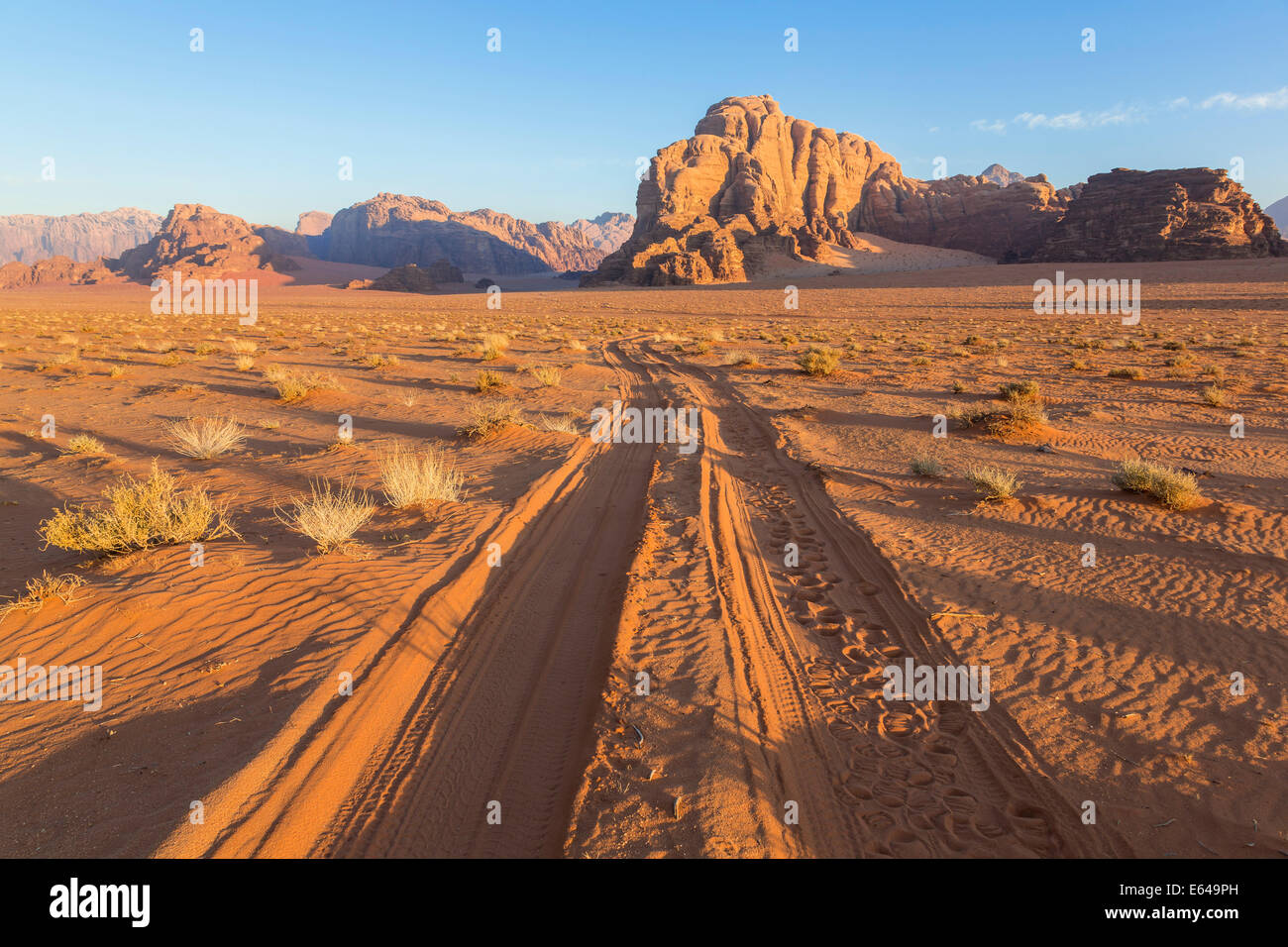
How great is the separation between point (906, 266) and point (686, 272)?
37686 mm

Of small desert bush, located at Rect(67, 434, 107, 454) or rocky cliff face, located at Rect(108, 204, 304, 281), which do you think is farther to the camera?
rocky cliff face, located at Rect(108, 204, 304, 281)

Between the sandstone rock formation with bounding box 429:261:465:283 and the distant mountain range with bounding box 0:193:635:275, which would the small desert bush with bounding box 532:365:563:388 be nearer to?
the sandstone rock formation with bounding box 429:261:465:283

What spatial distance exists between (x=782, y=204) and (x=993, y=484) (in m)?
115

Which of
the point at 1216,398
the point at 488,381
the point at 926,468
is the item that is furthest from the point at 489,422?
the point at 1216,398

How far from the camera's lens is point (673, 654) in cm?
459

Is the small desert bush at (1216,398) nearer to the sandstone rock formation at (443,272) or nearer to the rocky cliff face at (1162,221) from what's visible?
the rocky cliff face at (1162,221)

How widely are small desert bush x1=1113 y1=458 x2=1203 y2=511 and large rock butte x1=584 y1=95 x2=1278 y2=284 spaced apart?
7762 cm

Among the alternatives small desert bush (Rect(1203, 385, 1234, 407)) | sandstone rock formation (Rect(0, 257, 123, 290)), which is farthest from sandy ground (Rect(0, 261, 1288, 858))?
sandstone rock formation (Rect(0, 257, 123, 290))

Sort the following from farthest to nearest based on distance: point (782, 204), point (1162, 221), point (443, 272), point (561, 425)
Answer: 1. point (443, 272)
2. point (782, 204)
3. point (1162, 221)
4. point (561, 425)

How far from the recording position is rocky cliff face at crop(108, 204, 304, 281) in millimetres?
123938

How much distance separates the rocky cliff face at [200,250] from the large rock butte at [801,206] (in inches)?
3212

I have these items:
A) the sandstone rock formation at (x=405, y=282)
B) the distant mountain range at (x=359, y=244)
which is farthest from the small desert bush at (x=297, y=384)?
the distant mountain range at (x=359, y=244)

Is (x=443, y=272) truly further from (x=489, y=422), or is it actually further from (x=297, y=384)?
(x=489, y=422)
